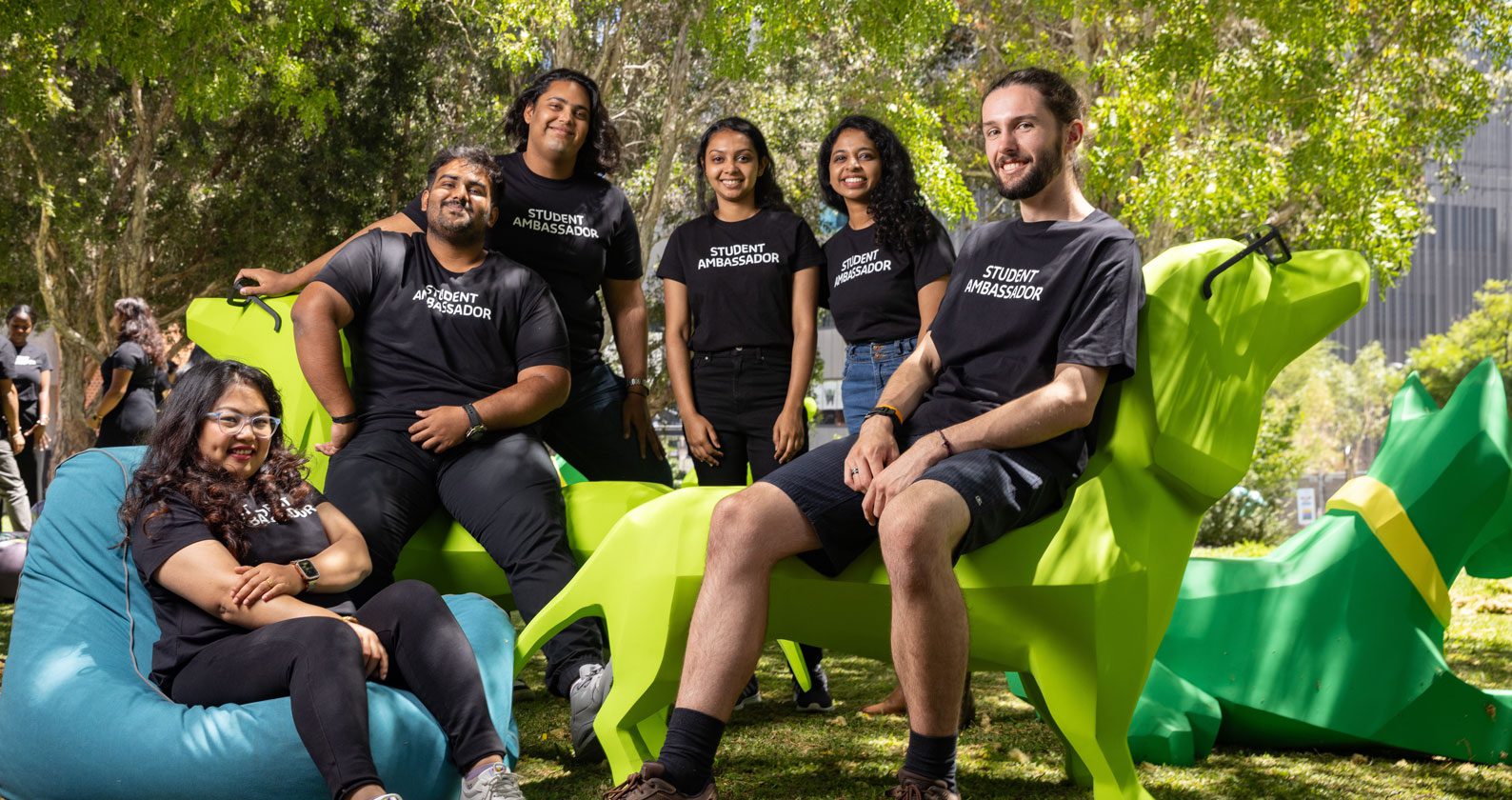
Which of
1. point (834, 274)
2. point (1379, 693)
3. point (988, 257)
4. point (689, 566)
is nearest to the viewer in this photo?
point (689, 566)

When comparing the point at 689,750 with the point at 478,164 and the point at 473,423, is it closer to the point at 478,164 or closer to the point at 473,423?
the point at 473,423

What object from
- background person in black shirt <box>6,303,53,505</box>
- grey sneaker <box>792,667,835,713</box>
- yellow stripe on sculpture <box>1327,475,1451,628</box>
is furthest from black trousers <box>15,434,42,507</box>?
yellow stripe on sculpture <box>1327,475,1451,628</box>

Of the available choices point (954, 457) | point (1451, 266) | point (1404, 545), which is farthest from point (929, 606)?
point (1451, 266)

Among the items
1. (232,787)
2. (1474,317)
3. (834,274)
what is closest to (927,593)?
(232,787)

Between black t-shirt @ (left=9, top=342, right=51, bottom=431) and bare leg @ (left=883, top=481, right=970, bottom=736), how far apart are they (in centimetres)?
843

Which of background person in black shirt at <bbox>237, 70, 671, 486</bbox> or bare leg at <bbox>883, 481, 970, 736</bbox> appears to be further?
background person in black shirt at <bbox>237, 70, 671, 486</bbox>

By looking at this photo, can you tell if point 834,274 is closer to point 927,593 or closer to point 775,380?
point 775,380

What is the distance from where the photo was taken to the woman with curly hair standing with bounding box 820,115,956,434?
4414 mm

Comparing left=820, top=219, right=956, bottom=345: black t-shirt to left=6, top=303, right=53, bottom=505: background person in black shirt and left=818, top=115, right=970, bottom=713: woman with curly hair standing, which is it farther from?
left=6, top=303, right=53, bottom=505: background person in black shirt

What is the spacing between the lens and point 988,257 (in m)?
3.44

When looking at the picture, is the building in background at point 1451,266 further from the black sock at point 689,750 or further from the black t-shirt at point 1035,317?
the black sock at point 689,750

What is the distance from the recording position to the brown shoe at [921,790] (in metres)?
A: 2.88

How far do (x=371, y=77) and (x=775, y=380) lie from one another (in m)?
14.2

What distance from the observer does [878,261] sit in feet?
14.6
